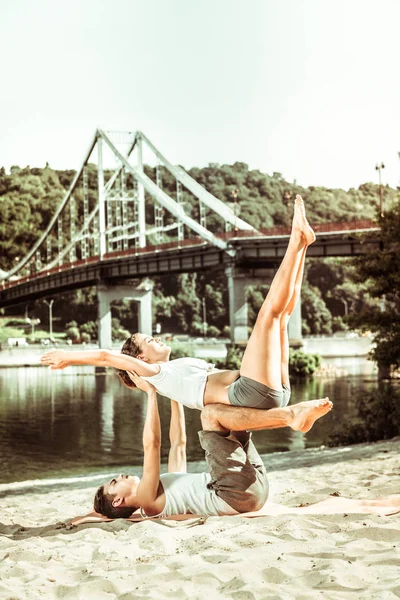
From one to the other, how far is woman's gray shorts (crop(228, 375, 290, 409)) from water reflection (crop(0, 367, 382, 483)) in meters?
8.32

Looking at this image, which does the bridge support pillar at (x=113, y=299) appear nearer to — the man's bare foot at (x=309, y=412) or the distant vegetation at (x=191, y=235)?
the distant vegetation at (x=191, y=235)

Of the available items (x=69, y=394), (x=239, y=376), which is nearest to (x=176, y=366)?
(x=239, y=376)

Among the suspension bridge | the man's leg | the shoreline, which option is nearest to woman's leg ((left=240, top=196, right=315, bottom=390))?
the man's leg

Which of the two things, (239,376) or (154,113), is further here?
(154,113)

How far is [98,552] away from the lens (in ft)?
14.1

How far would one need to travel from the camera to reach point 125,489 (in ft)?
16.6

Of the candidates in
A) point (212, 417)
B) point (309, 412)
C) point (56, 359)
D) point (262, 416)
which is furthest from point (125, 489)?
point (309, 412)

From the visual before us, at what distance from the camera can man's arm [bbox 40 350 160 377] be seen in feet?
15.2

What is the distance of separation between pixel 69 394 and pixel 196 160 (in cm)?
4571

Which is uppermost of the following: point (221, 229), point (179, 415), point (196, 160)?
point (196, 160)

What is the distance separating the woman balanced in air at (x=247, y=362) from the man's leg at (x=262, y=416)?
0.06ft

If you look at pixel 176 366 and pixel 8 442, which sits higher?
pixel 176 366

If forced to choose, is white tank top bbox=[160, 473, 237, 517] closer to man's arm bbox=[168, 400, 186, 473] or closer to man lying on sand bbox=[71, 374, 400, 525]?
man lying on sand bbox=[71, 374, 400, 525]

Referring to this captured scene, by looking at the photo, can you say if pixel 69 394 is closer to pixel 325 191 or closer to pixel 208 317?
pixel 208 317
